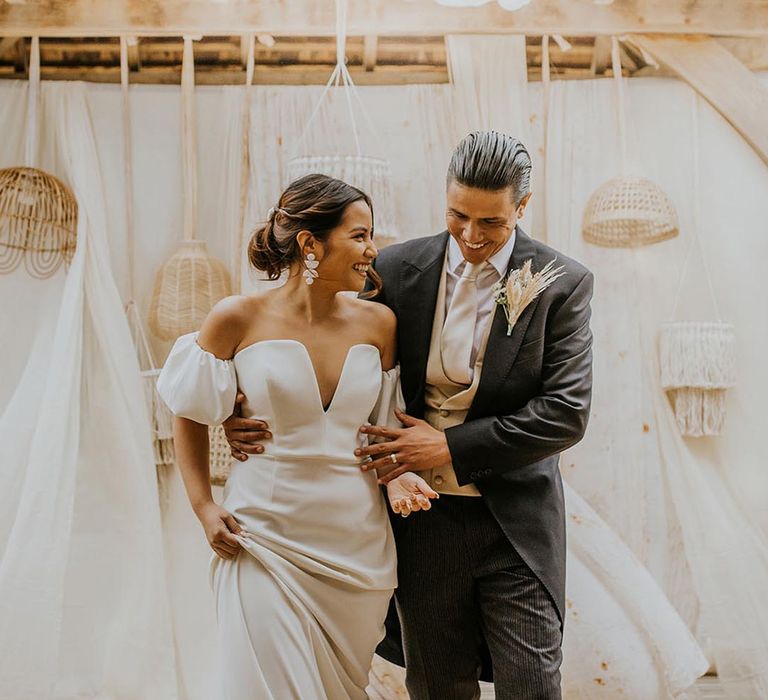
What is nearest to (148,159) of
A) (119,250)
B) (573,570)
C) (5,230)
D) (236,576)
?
(119,250)

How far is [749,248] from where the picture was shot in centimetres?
376

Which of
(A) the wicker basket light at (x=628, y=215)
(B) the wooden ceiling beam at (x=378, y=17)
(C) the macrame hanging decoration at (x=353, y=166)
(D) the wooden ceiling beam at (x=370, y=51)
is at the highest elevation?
(B) the wooden ceiling beam at (x=378, y=17)

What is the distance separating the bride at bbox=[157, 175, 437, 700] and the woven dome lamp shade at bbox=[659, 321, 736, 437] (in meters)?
1.70

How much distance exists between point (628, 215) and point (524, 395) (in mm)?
1429

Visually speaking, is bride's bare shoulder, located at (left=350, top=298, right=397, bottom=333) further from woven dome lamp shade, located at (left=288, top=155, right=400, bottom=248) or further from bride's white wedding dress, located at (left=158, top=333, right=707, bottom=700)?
woven dome lamp shade, located at (left=288, top=155, right=400, bottom=248)

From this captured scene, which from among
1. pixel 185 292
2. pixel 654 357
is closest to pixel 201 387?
pixel 185 292

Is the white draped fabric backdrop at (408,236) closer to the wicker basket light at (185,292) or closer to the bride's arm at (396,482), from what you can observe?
the wicker basket light at (185,292)

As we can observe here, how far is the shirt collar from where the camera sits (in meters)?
2.48

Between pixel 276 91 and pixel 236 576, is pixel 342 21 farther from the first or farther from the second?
pixel 236 576

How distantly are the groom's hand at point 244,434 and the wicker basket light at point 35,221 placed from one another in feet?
5.35

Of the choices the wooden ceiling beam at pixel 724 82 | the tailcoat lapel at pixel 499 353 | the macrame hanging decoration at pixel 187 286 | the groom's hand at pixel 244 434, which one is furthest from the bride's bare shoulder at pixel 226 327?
the wooden ceiling beam at pixel 724 82

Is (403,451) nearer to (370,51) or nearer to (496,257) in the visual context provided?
(496,257)

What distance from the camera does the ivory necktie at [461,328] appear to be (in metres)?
2.44

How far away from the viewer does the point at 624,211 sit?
3.58 metres
